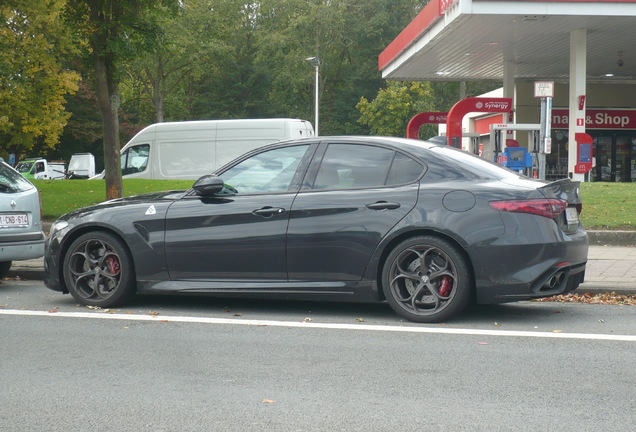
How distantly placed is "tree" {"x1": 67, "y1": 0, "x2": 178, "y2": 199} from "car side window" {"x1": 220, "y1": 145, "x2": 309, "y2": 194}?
1008 centimetres

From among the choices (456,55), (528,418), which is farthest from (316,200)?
(456,55)

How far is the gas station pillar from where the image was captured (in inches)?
1006

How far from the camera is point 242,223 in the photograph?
753 centimetres

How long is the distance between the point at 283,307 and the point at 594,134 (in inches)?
1243

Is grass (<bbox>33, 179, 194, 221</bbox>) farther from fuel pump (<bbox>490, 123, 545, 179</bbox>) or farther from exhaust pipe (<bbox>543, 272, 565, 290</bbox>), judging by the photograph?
exhaust pipe (<bbox>543, 272, 565, 290</bbox>)

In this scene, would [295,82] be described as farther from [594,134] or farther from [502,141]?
[502,141]

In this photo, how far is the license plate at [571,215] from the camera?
23.2 ft

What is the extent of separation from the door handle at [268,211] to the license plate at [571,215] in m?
2.29

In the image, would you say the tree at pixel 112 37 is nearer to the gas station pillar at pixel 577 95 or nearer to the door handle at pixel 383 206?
the door handle at pixel 383 206

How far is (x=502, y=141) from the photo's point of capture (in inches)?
971

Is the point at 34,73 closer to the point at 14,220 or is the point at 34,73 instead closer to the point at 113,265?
the point at 14,220

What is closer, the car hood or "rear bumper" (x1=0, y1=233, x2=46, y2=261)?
the car hood

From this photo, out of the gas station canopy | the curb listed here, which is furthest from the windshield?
the curb

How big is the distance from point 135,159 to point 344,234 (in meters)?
21.8
